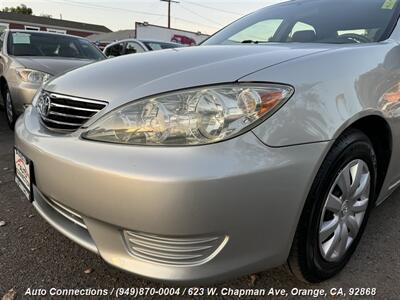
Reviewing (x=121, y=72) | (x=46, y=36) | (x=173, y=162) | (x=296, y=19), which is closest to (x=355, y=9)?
(x=296, y=19)

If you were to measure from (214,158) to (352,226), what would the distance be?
3.15 feet

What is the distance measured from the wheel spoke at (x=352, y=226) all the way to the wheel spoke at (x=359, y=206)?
0.04 metres

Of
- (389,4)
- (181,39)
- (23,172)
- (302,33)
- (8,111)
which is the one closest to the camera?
(23,172)

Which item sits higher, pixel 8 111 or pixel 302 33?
pixel 302 33

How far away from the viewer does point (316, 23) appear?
2645mm

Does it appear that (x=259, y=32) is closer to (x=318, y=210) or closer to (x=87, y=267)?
(x=318, y=210)

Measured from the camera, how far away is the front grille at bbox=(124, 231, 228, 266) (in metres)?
1.44

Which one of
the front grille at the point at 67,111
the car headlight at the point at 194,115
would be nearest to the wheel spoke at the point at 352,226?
the car headlight at the point at 194,115

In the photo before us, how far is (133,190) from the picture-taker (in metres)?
1.39

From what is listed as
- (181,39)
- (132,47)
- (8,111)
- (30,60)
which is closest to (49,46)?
(30,60)

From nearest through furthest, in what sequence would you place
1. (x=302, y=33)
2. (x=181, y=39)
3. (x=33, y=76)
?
(x=302, y=33)
(x=33, y=76)
(x=181, y=39)

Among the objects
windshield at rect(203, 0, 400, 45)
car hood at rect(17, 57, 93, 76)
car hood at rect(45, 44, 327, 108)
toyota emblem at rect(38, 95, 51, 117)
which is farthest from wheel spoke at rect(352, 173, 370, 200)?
car hood at rect(17, 57, 93, 76)

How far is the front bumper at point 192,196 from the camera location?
4.47ft

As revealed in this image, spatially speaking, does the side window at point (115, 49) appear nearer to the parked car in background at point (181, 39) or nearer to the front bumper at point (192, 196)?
the parked car in background at point (181, 39)
